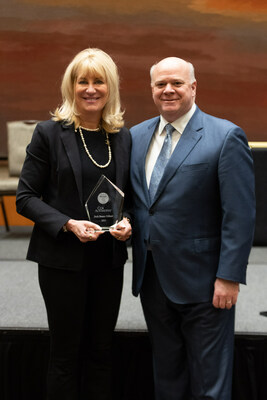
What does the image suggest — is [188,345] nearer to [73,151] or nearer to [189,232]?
[189,232]

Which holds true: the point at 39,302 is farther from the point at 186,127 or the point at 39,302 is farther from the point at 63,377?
the point at 186,127

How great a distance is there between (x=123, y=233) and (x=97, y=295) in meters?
0.30

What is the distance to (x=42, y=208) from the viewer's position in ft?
6.27

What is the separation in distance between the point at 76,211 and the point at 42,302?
121 centimetres

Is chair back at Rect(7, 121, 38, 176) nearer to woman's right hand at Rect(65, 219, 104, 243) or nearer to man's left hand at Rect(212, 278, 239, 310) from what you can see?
woman's right hand at Rect(65, 219, 104, 243)

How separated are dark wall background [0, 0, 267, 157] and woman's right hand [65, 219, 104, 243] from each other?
4417 millimetres

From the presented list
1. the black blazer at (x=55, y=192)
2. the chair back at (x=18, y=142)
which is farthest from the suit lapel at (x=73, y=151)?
the chair back at (x=18, y=142)

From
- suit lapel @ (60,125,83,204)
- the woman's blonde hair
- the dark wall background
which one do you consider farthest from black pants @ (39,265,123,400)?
the dark wall background

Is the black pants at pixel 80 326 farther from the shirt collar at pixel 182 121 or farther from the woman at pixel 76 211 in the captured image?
the shirt collar at pixel 182 121

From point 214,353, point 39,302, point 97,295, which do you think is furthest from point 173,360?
point 39,302

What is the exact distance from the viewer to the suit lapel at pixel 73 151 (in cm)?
189

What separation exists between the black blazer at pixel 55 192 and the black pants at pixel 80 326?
65 millimetres

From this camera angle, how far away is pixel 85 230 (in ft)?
6.02

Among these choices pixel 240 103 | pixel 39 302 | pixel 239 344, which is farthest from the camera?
pixel 240 103
